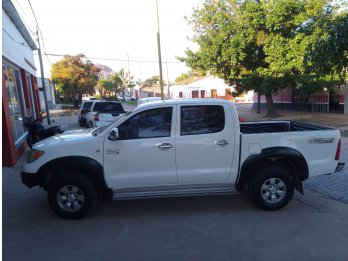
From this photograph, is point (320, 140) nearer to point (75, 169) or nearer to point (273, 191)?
point (273, 191)

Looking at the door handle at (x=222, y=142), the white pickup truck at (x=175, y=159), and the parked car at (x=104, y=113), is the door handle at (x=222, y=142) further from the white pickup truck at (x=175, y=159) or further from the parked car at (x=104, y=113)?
the parked car at (x=104, y=113)

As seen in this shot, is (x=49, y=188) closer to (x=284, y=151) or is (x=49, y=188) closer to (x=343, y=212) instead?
(x=284, y=151)

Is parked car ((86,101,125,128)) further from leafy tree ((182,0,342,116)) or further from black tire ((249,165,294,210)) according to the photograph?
black tire ((249,165,294,210))

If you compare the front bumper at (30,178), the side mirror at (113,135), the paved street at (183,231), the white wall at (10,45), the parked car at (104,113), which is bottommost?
the paved street at (183,231)

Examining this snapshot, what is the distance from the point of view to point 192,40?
Answer: 63.7ft

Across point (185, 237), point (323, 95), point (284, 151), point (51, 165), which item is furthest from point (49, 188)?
point (323, 95)

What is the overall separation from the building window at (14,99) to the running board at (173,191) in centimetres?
625

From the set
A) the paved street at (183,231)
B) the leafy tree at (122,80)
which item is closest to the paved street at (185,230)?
the paved street at (183,231)

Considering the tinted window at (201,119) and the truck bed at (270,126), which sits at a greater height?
the tinted window at (201,119)

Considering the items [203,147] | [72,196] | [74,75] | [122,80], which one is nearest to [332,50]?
[203,147]

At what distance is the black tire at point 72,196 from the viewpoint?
15.3 ft

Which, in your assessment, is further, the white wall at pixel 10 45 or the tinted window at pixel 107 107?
the tinted window at pixel 107 107

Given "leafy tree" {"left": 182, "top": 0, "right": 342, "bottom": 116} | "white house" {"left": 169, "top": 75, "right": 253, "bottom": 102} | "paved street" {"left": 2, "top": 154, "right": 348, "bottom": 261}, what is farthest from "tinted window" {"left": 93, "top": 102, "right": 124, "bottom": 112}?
"white house" {"left": 169, "top": 75, "right": 253, "bottom": 102}

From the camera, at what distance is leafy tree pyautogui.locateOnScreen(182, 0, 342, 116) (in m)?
15.8
